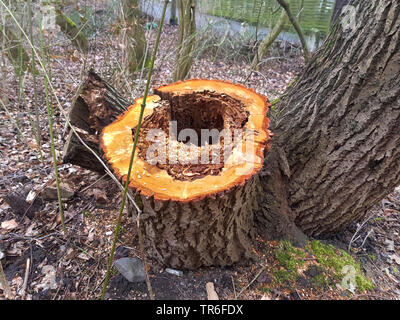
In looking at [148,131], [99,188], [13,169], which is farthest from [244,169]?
[13,169]

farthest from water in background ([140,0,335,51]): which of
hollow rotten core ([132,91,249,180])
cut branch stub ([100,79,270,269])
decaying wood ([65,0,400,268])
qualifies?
decaying wood ([65,0,400,268])

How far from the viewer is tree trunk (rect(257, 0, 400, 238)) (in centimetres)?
131

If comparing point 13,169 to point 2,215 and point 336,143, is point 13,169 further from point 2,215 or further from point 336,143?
point 336,143

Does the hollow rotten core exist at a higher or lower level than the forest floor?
higher

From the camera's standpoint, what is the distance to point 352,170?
1.50m

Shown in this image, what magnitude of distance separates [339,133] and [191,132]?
3.41 ft

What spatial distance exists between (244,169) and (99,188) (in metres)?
1.39

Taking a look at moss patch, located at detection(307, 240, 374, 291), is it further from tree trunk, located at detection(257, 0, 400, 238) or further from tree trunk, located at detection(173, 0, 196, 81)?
tree trunk, located at detection(173, 0, 196, 81)

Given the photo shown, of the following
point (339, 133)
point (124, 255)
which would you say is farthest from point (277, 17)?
point (124, 255)

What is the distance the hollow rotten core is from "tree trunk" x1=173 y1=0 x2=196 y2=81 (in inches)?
77.7

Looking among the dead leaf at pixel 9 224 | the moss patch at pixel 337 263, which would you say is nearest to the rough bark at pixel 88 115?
the dead leaf at pixel 9 224

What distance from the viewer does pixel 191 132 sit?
204 cm

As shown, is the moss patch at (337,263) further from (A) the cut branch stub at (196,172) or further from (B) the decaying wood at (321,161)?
(A) the cut branch stub at (196,172)

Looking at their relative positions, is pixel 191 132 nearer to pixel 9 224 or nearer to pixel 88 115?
pixel 88 115
